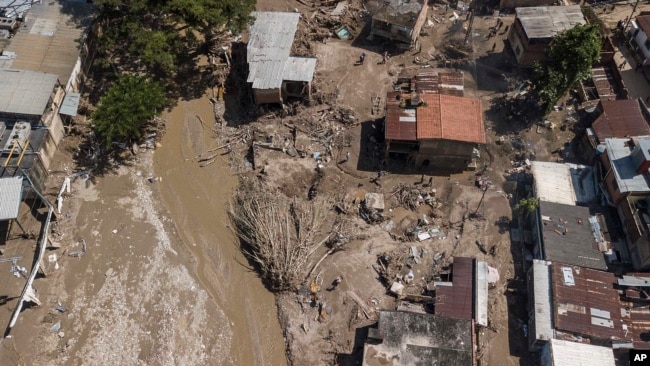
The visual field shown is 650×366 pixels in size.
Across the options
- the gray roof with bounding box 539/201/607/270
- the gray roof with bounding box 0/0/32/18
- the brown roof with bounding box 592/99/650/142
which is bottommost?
the gray roof with bounding box 539/201/607/270

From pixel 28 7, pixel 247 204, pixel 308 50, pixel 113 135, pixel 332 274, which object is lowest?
pixel 332 274

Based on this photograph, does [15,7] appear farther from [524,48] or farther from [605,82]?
[605,82]

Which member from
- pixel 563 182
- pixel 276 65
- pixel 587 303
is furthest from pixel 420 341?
pixel 276 65

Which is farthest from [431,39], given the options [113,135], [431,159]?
[113,135]

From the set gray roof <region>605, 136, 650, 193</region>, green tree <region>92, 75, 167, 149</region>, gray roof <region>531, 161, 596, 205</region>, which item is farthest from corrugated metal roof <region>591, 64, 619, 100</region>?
green tree <region>92, 75, 167, 149</region>

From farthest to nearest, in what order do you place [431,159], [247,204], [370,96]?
1. [370,96]
2. [431,159]
3. [247,204]

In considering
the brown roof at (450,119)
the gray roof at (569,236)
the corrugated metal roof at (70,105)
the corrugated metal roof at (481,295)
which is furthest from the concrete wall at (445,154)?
the corrugated metal roof at (70,105)

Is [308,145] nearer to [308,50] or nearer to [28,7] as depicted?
[308,50]

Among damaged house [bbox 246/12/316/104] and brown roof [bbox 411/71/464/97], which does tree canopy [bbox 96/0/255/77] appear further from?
brown roof [bbox 411/71/464/97]
